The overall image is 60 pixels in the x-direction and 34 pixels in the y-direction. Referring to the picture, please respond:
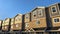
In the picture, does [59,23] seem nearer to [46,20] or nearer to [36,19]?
[46,20]

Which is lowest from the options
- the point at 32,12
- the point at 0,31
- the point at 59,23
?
the point at 0,31

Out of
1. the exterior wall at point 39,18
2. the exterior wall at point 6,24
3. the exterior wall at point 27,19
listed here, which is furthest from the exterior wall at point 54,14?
the exterior wall at point 6,24

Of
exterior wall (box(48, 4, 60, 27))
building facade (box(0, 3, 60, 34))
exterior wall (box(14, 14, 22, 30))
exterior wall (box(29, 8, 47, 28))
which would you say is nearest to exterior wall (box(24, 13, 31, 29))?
building facade (box(0, 3, 60, 34))

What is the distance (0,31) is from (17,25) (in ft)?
35.2

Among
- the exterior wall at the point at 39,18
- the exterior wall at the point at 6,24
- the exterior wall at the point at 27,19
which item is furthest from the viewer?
the exterior wall at the point at 6,24

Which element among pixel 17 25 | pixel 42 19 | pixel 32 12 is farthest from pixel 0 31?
pixel 42 19

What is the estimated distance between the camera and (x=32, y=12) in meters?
36.4

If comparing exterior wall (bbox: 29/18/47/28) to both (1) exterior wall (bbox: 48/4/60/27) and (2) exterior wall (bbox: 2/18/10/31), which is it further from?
(2) exterior wall (bbox: 2/18/10/31)

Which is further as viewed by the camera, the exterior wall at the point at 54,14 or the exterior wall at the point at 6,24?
the exterior wall at the point at 6,24

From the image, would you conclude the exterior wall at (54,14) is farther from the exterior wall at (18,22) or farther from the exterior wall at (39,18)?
the exterior wall at (18,22)

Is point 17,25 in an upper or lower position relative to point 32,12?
lower

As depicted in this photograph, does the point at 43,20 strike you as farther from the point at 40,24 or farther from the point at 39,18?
the point at 39,18

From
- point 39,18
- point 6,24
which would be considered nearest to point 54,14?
point 39,18

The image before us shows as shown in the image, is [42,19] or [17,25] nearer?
[42,19]
